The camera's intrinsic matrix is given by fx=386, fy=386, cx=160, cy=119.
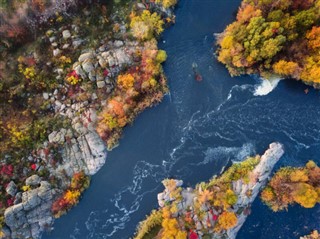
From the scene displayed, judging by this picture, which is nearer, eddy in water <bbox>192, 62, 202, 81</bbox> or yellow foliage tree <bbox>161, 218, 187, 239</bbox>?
yellow foliage tree <bbox>161, 218, 187, 239</bbox>

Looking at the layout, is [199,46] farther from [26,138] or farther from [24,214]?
[24,214]

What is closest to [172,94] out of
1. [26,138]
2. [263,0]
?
[263,0]

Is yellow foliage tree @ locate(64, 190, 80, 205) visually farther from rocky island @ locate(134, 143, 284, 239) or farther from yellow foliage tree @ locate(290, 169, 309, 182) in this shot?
yellow foliage tree @ locate(290, 169, 309, 182)

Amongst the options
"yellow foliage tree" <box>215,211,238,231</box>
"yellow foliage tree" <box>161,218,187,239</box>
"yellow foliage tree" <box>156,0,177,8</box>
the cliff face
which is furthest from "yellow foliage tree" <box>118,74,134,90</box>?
→ "yellow foliage tree" <box>215,211,238,231</box>

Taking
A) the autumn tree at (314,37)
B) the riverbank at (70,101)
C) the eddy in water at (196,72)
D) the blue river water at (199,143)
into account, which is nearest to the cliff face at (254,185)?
the blue river water at (199,143)

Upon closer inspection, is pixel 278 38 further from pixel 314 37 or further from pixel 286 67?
pixel 314 37

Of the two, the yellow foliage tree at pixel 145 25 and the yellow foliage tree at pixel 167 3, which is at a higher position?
the yellow foliage tree at pixel 167 3

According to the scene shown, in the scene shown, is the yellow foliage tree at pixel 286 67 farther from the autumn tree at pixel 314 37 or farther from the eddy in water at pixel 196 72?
the eddy in water at pixel 196 72
